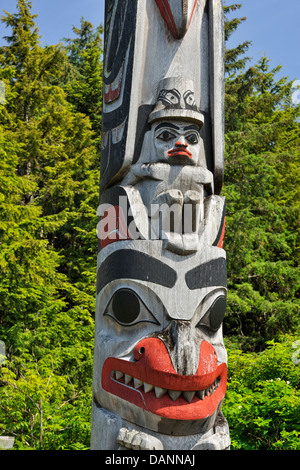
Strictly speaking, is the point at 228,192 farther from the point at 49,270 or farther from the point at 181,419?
the point at 181,419

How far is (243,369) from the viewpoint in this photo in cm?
726

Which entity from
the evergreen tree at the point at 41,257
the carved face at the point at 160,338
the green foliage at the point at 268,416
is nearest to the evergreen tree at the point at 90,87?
the evergreen tree at the point at 41,257

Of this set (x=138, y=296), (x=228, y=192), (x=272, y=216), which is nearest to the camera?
(x=138, y=296)

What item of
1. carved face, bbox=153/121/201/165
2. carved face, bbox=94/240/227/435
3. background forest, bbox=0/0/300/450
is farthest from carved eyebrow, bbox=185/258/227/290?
background forest, bbox=0/0/300/450

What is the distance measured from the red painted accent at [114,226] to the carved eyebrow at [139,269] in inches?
5.5


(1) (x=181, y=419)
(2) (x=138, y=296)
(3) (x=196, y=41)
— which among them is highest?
(3) (x=196, y=41)

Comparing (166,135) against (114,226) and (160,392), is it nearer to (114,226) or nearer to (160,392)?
(114,226)

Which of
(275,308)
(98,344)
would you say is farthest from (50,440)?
(275,308)

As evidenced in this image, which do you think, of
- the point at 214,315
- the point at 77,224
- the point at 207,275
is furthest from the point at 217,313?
the point at 77,224

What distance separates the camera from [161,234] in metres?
3.46

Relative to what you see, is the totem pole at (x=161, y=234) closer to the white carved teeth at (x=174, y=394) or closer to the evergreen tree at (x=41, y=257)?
the white carved teeth at (x=174, y=394)

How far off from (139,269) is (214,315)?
0.65 m

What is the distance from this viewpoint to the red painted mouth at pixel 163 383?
10.1 ft

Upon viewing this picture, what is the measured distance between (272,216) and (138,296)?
1187 cm
